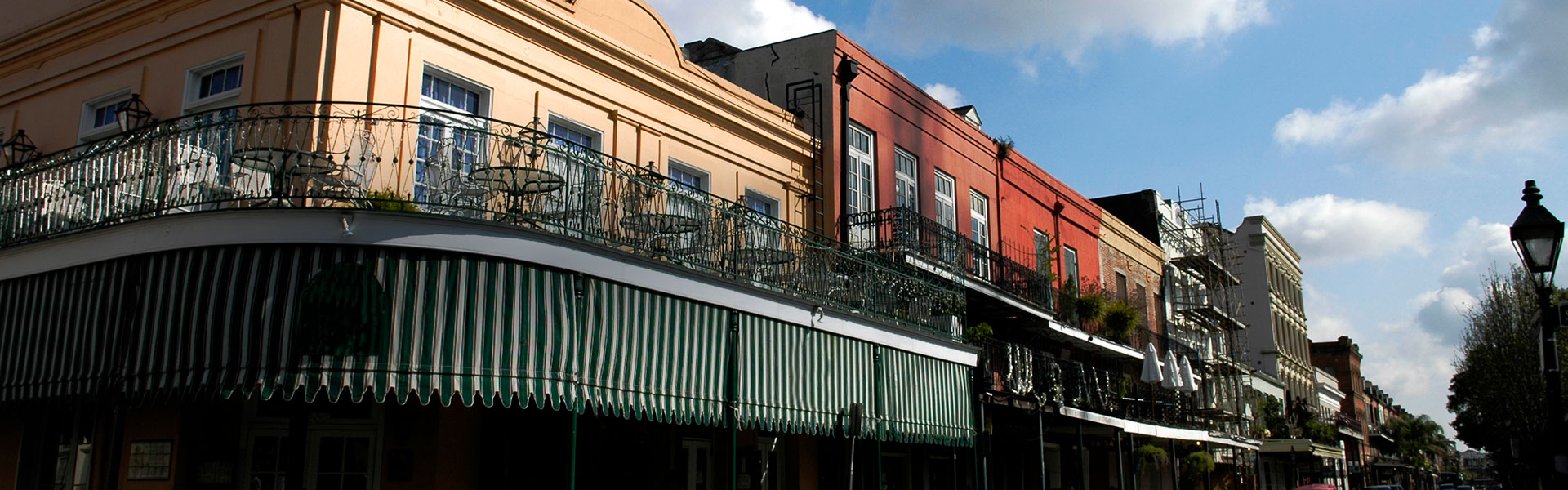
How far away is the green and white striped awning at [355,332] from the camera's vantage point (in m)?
7.60

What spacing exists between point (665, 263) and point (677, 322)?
529mm

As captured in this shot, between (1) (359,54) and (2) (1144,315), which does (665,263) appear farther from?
(2) (1144,315)

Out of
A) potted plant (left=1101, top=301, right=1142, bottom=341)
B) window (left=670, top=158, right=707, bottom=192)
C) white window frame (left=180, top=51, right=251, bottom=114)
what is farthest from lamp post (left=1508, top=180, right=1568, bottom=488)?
potted plant (left=1101, top=301, right=1142, bottom=341)

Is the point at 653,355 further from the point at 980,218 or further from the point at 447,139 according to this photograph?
the point at 980,218

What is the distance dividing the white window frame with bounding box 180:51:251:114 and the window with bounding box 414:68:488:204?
5.55ft

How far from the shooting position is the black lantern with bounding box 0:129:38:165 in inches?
484

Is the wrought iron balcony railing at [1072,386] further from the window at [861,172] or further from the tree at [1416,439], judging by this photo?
the tree at [1416,439]

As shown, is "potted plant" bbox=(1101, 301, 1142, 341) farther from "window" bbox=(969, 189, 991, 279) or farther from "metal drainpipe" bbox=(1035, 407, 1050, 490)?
"window" bbox=(969, 189, 991, 279)

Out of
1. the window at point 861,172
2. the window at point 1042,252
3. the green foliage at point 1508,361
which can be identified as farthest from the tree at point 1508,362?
the window at point 861,172

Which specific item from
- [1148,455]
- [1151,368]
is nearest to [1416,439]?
[1148,455]

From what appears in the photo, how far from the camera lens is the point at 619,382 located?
8.97 meters

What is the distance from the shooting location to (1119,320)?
2300 centimetres

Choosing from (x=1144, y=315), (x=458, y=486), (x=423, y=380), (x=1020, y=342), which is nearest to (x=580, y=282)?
(x=423, y=380)

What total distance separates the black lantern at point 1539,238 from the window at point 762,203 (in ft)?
29.6
